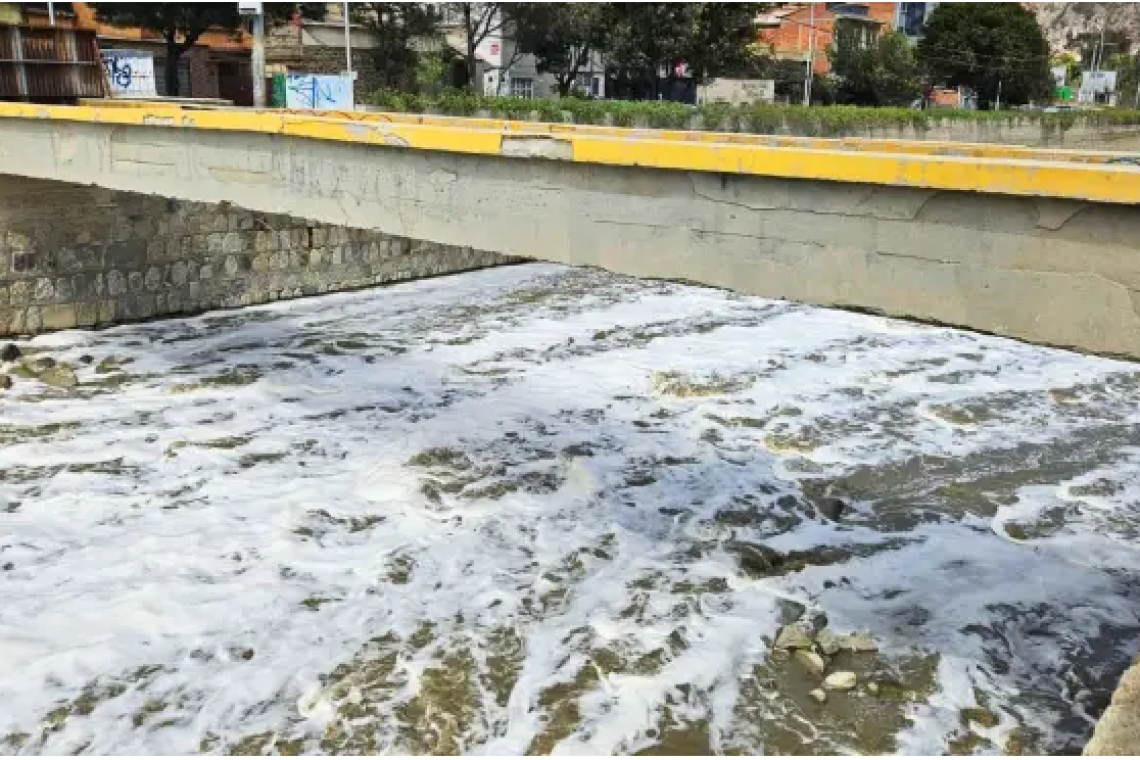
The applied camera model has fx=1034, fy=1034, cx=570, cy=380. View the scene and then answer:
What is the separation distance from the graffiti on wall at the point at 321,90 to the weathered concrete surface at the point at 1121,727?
2363 centimetres

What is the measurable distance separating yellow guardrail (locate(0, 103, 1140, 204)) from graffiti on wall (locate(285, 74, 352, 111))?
17042 millimetres

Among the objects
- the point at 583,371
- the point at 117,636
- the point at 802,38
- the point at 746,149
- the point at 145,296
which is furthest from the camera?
the point at 802,38

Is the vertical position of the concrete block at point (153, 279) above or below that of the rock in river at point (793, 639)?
above

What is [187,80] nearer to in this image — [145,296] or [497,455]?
[145,296]

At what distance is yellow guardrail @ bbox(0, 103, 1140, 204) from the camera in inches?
165

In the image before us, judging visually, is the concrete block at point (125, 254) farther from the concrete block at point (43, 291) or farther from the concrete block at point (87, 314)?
the concrete block at point (43, 291)

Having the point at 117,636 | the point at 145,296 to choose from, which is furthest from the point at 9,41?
the point at 117,636

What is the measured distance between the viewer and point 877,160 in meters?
4.66

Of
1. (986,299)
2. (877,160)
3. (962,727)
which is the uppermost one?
(877,160)

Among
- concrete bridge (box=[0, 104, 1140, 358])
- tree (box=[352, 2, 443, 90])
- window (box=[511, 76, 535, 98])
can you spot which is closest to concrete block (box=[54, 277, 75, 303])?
concrete bridge (box=[0, 104, 1140, 358])

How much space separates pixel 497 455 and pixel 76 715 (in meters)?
4.51

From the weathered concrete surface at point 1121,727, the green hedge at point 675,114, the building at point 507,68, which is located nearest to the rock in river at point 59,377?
the weathered concrete surface at point 1121,727

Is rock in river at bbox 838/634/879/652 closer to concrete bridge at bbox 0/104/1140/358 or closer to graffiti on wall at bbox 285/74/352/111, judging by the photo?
concrete bridge at bbox 0/104/1140/358

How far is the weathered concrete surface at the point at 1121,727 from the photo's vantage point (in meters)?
3.46
